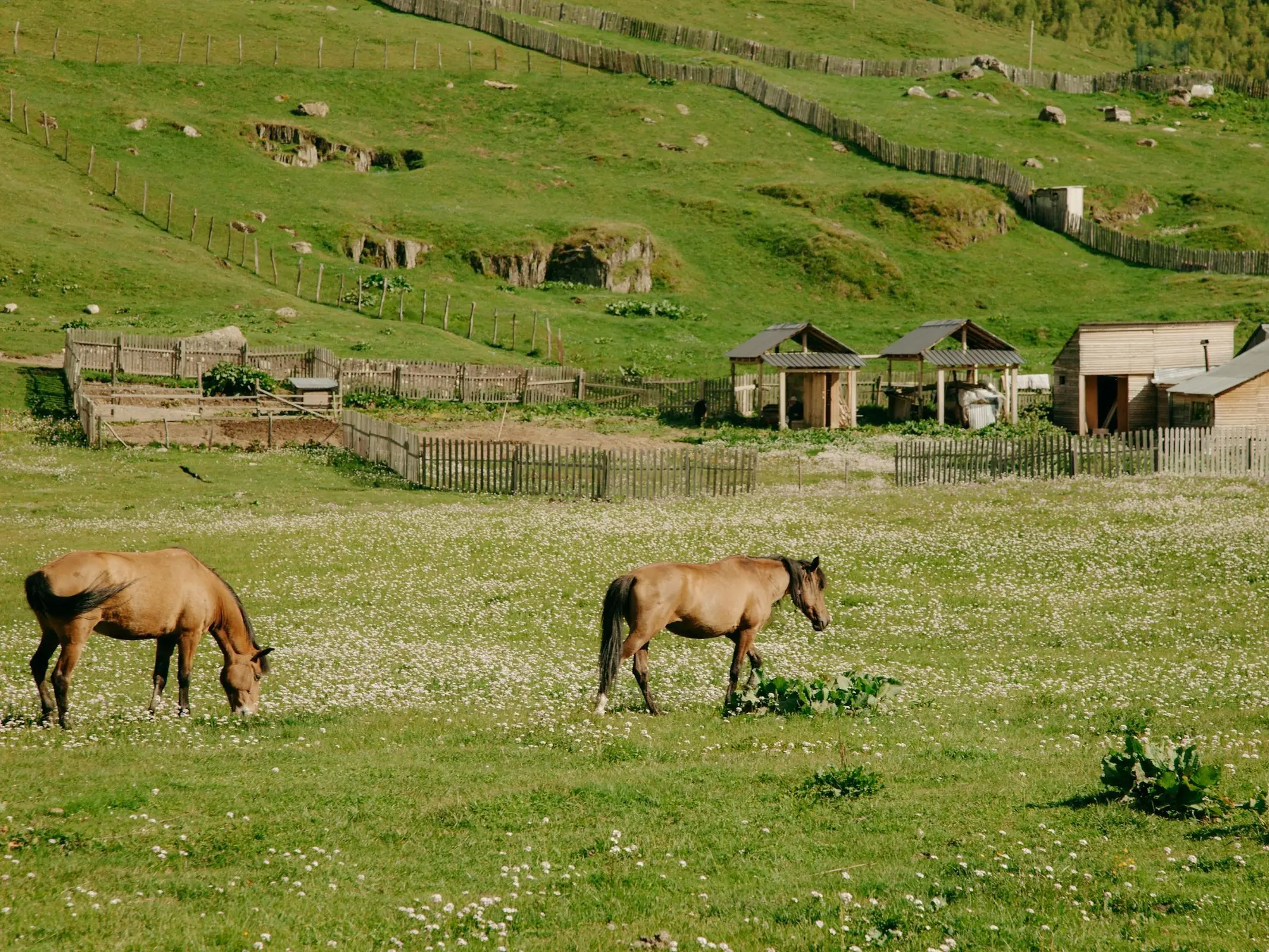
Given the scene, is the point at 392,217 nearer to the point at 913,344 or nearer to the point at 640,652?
the point at 913,344

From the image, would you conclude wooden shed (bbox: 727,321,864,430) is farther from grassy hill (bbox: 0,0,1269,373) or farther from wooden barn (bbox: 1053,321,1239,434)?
wooden barn (bbox: 1053,321,1239,434)

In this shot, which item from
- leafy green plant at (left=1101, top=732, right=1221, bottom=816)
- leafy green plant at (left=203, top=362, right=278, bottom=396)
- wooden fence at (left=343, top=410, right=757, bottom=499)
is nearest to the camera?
leafy green plant at (left=1101, top=732, right=1221, bottom=816)

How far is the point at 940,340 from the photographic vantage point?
5994 centimetres

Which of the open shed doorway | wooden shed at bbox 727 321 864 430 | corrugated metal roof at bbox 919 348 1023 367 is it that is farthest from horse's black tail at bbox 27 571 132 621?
the open shed doorway

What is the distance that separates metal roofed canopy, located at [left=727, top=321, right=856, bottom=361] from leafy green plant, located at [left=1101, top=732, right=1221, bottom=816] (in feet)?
157

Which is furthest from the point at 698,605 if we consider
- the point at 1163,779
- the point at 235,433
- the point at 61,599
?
the point at 235,433

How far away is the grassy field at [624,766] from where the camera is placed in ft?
30.1

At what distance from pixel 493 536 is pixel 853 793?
64.5 feet

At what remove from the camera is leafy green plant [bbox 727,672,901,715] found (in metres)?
16.0

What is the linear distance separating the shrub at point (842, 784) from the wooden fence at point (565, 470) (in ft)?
83.2

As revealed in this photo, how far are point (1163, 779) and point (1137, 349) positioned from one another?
162ft

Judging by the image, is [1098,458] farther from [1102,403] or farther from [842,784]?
[842,784]

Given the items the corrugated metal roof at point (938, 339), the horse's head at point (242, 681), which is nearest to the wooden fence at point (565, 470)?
the corrugated metal roof at point (938, 339)

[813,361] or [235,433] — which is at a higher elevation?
[813,361]
